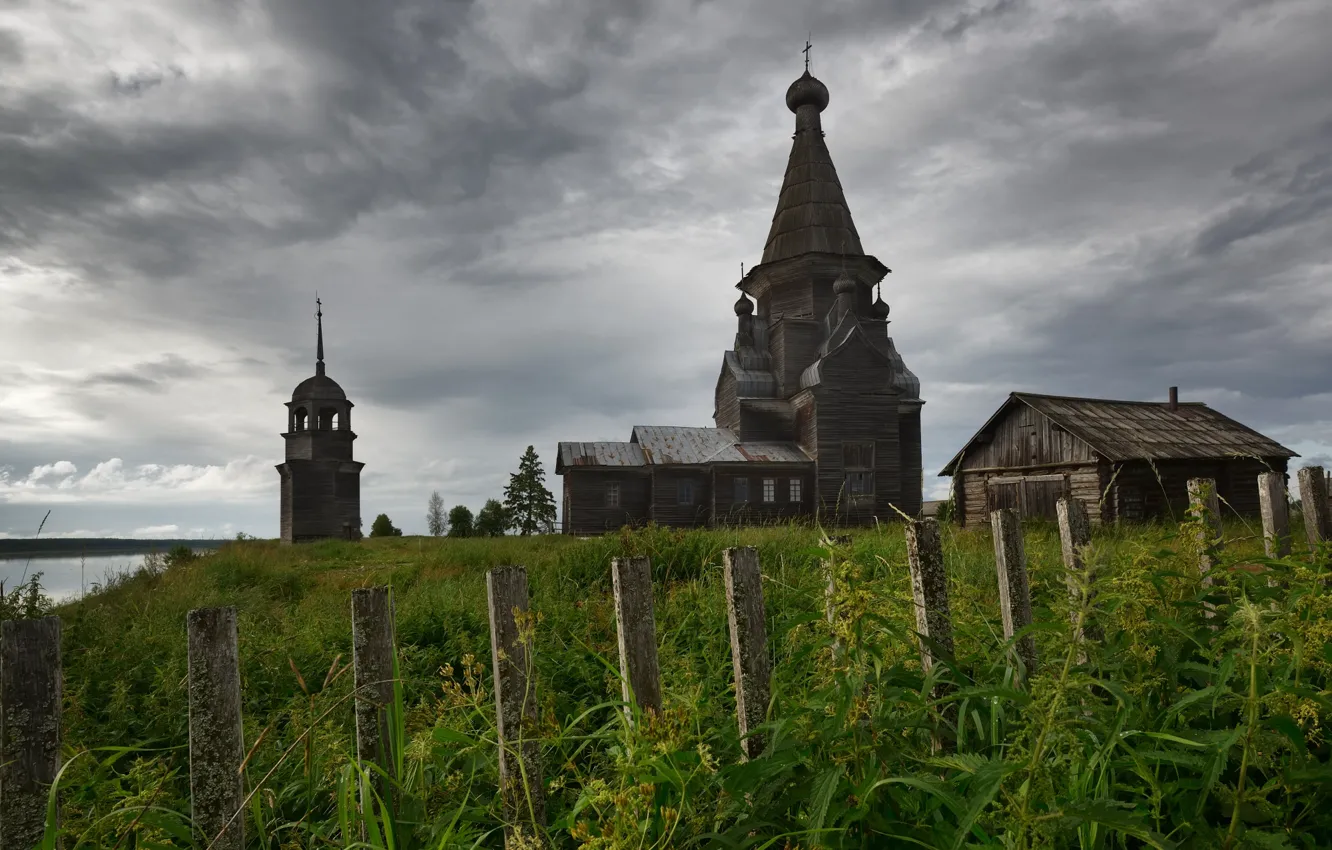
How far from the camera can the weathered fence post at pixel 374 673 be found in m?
2.62

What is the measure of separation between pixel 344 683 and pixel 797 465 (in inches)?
926

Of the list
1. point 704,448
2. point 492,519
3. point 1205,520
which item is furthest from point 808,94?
point 1205,520

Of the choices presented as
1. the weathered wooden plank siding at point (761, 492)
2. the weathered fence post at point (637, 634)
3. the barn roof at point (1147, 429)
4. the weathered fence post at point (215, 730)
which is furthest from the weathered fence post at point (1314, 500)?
the weathered wooden plank siding at point (761, 492)

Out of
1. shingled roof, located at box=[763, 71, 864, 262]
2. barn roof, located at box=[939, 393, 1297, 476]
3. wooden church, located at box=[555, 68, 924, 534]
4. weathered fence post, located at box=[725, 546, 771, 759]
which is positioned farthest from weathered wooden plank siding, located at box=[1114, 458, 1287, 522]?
weathered fence post, located at box=[725, 546, 771, 759]

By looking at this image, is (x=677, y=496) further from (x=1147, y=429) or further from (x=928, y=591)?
(x=928, y=591)

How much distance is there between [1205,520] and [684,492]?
78.3 feet

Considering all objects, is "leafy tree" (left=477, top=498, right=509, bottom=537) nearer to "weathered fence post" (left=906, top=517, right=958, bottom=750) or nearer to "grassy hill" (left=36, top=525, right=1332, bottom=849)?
"grassy hill" (left=36, top=525, right=1332, bottom=849)

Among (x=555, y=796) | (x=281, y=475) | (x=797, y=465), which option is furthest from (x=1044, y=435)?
(x=281, y=475)

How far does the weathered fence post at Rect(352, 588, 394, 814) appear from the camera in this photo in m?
2.62

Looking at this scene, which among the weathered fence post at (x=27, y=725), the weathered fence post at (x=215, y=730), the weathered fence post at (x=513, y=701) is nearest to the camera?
the weathered fence post at (x=27, y=725)

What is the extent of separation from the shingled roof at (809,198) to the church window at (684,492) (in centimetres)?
1138

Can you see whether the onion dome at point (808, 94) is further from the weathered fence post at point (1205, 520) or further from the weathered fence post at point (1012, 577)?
the weathered fence post at point (1012, 577)

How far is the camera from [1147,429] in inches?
818

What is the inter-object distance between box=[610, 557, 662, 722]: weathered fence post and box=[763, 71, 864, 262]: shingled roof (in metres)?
30.5
